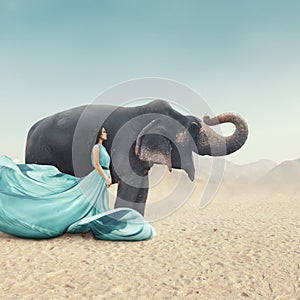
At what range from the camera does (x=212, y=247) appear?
23.5 ft

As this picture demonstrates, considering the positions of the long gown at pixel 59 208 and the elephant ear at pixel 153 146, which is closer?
the long gown at pixel 59 208

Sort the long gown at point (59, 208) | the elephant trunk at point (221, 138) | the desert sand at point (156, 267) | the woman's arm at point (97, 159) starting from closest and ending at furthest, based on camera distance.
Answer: the desert sand at point (156, 267) → the long gown at point (59, 208) → the woman's arm at point (97, 159) → the elephant trunk at point (221, 138)

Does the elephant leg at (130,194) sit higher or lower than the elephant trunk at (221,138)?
lower

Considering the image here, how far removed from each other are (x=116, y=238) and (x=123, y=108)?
3.18m

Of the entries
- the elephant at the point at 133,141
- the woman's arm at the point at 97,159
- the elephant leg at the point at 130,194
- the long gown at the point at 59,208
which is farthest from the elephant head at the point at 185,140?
the long gown at the point at 59,208

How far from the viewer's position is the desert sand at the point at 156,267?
488 centimetres

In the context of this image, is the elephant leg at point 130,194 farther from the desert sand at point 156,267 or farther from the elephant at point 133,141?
the desert sand at point 156,267

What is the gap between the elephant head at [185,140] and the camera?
804cm

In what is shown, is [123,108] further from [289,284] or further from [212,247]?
[289,284]

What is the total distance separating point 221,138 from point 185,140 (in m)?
0.92

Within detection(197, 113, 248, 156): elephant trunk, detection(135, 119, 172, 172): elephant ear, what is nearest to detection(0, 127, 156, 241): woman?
detection(135, 119, 172, 172): elephant ear

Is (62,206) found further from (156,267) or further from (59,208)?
(156,267)

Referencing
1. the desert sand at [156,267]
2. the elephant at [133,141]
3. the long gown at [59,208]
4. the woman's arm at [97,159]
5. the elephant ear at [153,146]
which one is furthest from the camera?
the elephant at [133,141]

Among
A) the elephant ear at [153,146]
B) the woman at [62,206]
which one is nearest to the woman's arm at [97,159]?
the woman at [62,206]
